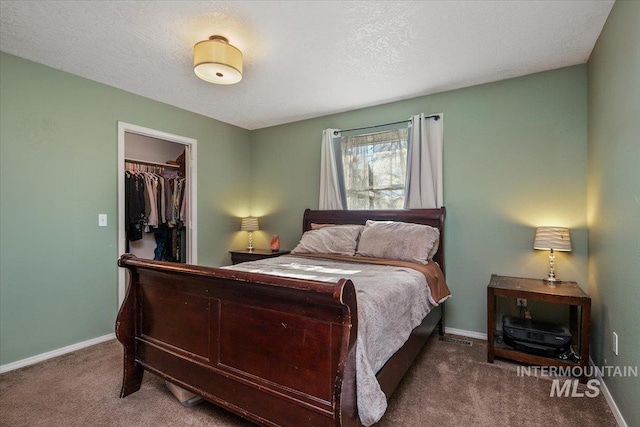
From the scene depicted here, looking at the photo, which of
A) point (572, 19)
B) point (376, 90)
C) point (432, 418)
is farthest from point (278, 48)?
point (432, 418)

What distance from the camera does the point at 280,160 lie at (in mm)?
4484

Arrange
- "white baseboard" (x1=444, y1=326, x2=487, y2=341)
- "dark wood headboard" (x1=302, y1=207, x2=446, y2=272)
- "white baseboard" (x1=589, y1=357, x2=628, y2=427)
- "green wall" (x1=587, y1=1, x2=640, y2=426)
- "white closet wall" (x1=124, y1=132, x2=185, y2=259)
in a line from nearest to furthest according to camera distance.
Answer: "green wall" (x1=587, y1=1, x2=640, y2=426), "white baseboard" (x1=589, y1=357, x2=628, y2=427), "white baseboard" (x1=444, y1=326, x2=487, y2=341), "dark wood headboard" (x1=302, y1=207, x2=446, y2=272), "white closet wall" (x1=124, y1=132, x2=185, y2=259)

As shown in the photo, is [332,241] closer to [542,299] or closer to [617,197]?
[542,299]

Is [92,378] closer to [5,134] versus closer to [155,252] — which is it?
[5,134]

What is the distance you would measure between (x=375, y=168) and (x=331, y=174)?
56cm

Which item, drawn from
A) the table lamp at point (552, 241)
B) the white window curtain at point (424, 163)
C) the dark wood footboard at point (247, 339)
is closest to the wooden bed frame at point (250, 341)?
the dark wood footboard at point (247, 339)

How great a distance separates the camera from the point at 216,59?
2143 millimetres

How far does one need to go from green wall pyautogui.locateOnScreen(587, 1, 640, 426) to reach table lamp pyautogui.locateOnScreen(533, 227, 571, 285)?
7.1 inches

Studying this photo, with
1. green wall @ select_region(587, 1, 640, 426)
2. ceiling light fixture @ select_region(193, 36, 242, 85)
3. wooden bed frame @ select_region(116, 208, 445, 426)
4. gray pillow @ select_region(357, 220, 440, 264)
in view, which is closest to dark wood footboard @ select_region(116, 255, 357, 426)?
wooden bed frame @ select_region(116, 208, 445, 426)

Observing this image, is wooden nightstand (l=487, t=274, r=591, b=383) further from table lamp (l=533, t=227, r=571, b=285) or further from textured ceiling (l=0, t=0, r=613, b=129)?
textured ceiling (l=0, t=0, r=613, b=129)

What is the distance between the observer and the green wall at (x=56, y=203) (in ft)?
8.18

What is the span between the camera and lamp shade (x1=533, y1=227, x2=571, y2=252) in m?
2.47

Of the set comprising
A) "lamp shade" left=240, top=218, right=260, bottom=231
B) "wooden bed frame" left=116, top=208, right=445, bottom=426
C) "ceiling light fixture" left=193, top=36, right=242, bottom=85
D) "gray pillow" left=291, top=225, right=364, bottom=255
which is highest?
"ceiling light fixture" left=193, top=36, right=242, bottom=85

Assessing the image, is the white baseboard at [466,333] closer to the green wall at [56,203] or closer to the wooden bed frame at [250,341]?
the wooden bed frame at [250,341]
